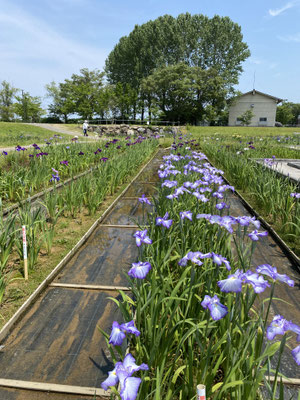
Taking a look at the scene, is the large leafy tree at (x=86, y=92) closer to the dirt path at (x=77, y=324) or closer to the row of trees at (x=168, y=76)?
the row of trees at (x=168, y=76)

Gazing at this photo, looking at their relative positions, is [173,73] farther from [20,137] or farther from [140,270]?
[140,270]

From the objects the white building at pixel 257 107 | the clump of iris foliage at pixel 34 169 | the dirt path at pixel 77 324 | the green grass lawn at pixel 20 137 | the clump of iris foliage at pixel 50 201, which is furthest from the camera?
the white building at pixel 257 107

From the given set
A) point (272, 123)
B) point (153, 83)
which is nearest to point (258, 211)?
point (153, 83)

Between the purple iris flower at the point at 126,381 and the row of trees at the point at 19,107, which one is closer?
the purple iris flower at the point at 126,381

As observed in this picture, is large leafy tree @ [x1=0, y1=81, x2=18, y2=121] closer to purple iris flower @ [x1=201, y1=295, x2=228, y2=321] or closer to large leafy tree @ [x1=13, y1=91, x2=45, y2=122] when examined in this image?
large leafy tree @ [x1=13, y1=91, x2=45, y2=122]

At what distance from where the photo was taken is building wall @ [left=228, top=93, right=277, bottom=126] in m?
38.1

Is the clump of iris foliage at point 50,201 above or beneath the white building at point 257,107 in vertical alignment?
beneath

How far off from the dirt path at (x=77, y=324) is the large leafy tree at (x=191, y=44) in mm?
38806

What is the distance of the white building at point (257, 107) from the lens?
125 feet

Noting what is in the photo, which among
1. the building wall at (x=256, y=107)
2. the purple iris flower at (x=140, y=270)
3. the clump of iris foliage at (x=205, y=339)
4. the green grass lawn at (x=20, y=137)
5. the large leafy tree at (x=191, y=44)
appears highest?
the large leafy tree at (x=191, y=44)

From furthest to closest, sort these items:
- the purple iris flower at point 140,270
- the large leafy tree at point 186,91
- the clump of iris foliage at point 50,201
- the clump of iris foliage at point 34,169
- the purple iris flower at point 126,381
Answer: the large leafy tree at point 186,91
the clump of iris foliage at point 34,169
the clump of iris foliage at point 50,201
the purple iris flower at point 140,270
the purple iris flower at point 126,381

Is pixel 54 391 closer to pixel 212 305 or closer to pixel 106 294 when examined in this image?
pixel 106 294

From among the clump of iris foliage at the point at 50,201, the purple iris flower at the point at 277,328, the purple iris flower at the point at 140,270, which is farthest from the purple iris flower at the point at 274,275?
the clump of iris foliage at the point at 50,201

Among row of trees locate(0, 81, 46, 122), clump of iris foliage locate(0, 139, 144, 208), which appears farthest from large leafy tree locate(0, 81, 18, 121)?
clump of iris foliage locate(0, 139, 144, 208)
